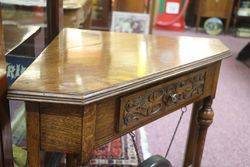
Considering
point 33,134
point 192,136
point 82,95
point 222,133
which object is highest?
point 82,95

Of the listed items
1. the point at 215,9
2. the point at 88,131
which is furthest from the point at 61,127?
the point at 215,9

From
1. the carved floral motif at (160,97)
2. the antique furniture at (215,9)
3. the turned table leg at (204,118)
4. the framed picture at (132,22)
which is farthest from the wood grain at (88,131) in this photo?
the antique furniture at (215,9)

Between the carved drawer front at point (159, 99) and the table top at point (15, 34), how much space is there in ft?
1.26

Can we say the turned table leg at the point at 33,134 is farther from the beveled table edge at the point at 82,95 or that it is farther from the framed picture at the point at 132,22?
the framed picture at the point at 132,22

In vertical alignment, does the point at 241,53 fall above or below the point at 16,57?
below

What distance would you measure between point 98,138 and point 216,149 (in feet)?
3.67

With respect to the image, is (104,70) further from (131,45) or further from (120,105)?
(131,45)

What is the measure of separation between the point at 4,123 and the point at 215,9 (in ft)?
12.6

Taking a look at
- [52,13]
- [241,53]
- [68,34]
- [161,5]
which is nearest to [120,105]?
[68,34]

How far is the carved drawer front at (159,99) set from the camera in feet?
2.98

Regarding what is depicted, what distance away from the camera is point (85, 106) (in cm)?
79

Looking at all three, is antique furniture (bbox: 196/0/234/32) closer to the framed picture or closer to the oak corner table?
the framed picture

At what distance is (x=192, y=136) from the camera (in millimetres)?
1479

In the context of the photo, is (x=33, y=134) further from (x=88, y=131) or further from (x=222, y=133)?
(x=222, y=133)
